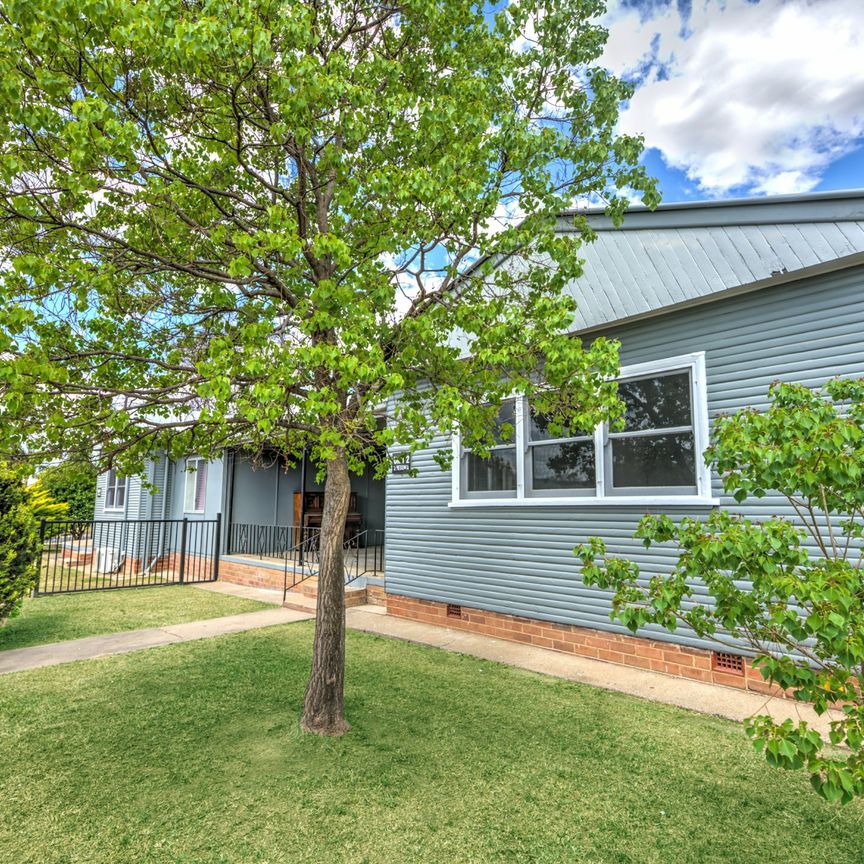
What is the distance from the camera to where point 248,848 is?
2771 millimetres

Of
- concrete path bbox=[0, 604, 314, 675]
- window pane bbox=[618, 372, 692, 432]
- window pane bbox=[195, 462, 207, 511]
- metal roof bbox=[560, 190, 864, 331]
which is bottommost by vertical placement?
concrete path bbox=[0, 604, 314, 675]

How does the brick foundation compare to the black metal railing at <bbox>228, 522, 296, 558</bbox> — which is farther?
the black metal railing at <bbox>228, 522, 296, 558</bbox>

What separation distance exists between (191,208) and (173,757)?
428 centimetres

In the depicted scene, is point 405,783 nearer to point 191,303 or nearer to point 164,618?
point 191,303

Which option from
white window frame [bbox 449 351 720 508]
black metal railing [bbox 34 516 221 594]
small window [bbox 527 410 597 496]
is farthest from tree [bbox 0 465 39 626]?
small window [bbox 527 410 597 496]

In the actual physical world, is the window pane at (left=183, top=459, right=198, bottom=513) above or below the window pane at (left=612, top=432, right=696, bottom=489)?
below

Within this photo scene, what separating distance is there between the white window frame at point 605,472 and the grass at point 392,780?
193 cm

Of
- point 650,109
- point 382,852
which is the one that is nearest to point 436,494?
point 382,852

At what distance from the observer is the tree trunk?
4.13 m

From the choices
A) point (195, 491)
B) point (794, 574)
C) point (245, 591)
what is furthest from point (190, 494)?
point (794, 574)

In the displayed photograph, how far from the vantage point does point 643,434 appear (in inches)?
231

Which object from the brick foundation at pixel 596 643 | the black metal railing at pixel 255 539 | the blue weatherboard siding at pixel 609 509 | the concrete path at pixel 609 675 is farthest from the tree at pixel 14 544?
the black metal railing at pixel 255 539

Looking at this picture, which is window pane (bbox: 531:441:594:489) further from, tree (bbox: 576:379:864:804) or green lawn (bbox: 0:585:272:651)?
green lawn (bbox: 0:585:272:651)

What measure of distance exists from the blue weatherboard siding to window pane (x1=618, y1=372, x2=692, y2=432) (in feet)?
0.82
